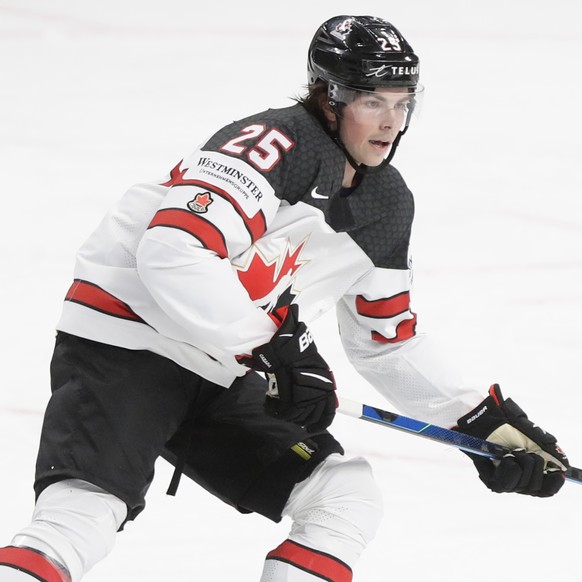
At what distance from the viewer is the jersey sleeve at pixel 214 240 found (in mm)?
2082

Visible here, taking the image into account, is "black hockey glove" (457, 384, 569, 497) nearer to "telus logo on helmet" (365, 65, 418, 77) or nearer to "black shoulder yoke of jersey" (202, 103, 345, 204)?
"black shoulder yoke of jersey" (202, 103, 345, 204)

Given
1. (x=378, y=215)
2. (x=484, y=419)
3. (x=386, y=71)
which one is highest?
(x=386, y=71)

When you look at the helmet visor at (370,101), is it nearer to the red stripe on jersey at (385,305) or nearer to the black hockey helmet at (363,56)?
the black hockey helmet at (363,56)

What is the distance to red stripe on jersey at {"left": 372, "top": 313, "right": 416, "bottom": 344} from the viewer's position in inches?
104

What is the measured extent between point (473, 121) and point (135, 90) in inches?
52.8

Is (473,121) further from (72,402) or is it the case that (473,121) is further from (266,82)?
(72,402)

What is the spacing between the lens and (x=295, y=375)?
212cm

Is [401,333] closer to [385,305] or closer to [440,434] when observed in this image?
[385,305]

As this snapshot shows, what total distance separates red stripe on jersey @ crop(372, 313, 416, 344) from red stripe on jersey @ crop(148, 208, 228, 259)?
62cm

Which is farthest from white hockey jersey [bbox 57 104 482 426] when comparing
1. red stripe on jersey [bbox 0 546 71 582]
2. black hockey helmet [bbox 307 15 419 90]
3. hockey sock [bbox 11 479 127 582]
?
red stripe on jersey [bbox 0 546 71 582]

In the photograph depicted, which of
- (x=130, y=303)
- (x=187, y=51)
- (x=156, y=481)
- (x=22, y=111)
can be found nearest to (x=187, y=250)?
(x=130, y=303)

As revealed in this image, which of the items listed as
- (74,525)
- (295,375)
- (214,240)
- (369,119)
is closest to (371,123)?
(369,119)

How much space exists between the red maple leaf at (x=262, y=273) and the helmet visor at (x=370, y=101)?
11.8 inches

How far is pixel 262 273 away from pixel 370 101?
1.37 feet
